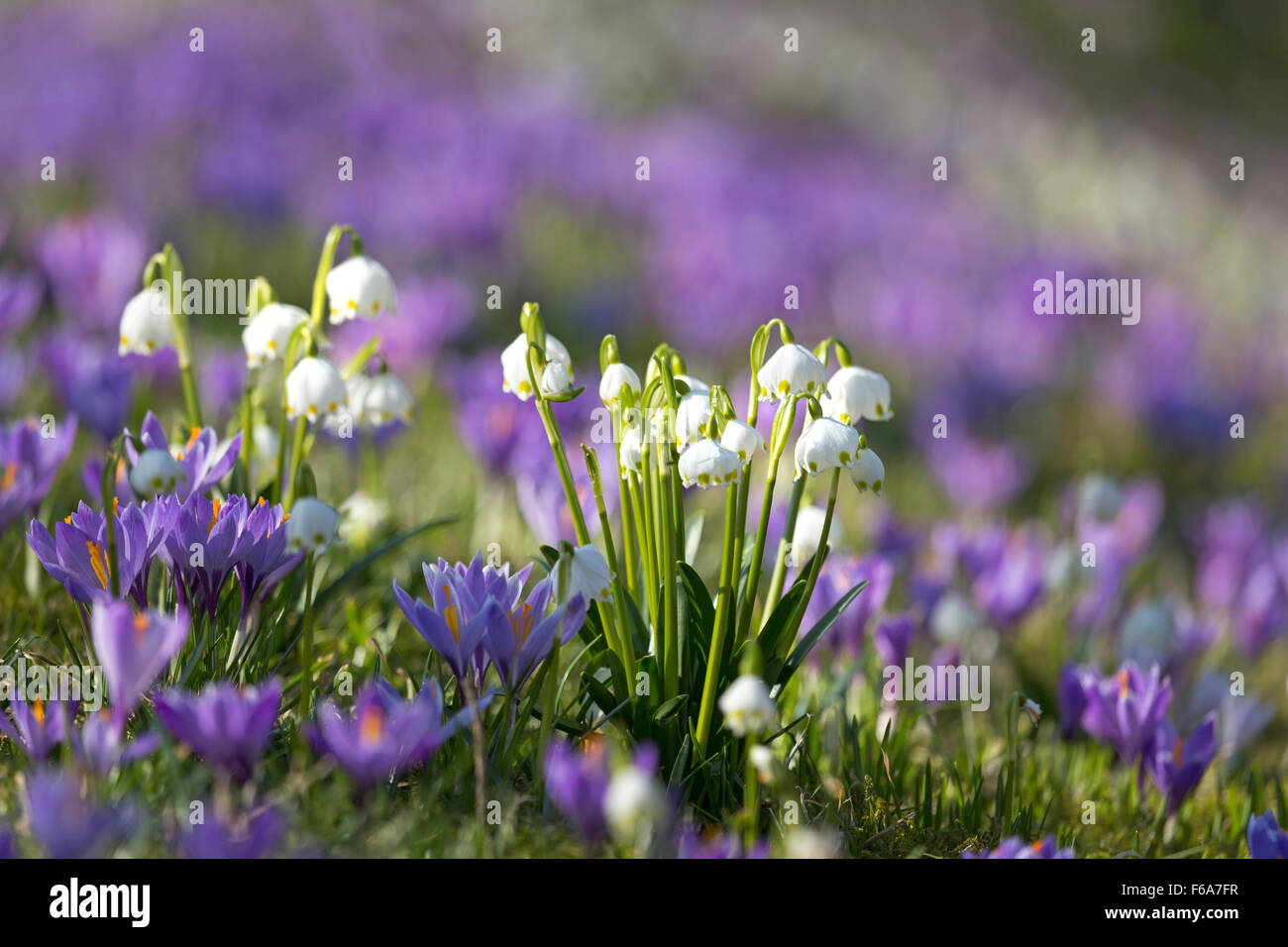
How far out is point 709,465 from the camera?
6.29ft

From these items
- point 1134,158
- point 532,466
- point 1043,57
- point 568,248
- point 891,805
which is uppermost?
point 1043,57

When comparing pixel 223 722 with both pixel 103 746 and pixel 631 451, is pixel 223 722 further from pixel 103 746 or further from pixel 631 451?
pixel 631 451

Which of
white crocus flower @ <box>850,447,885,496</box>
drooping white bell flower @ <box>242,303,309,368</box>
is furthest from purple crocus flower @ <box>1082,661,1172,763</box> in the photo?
drooping white bell flower @ <box>242,303,309,368</box>

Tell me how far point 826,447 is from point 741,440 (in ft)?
0.45

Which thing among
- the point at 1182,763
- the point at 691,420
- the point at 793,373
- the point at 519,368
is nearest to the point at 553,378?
the point at 519,368

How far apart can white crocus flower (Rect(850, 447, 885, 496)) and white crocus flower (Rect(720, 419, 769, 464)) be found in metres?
0.20

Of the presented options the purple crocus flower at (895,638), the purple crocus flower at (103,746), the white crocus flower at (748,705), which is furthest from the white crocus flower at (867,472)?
the purple crocus flower at (103,746)

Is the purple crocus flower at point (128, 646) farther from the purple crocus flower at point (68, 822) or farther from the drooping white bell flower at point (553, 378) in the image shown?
the drooping white bell flower at point (553, 378)

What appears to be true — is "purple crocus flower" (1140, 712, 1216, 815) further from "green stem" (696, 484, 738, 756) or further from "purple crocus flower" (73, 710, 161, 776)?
"purple crocus flower" (73, 710, 161, 776)

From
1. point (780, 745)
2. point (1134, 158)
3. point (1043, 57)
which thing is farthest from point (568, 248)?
point (1043, 57)

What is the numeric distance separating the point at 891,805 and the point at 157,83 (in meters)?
7.83

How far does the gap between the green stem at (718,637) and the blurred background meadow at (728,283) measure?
1.46 feet
